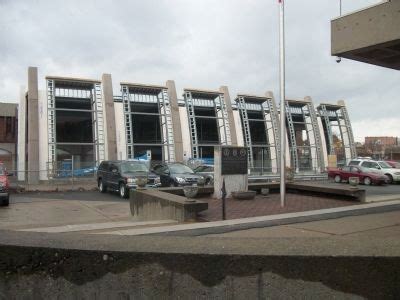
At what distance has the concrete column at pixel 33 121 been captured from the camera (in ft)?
123

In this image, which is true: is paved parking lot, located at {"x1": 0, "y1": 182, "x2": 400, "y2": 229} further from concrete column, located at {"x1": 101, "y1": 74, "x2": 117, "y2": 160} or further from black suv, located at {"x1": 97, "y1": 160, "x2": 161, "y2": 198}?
concrete column, located at {"x1": 101, "y1": 74, "x2": 117, "y2": 160}

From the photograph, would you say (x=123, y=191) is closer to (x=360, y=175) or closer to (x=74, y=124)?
(x=360, y=175)

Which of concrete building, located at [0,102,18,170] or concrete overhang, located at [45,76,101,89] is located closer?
concrete overhang, located at [45,76,101,89]

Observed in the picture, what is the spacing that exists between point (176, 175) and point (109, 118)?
748 inches

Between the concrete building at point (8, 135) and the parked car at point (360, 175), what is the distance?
35036 mm

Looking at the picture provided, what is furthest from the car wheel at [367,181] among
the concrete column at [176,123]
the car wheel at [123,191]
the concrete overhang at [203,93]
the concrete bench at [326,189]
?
the concrete overhang at [203,93]

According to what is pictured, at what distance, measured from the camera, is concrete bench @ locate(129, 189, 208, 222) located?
34.1 feet

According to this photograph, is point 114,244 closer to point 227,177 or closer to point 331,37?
point 331,37

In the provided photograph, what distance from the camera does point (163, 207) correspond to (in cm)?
1152

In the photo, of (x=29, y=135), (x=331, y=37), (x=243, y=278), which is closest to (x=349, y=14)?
(x=331, y=37)

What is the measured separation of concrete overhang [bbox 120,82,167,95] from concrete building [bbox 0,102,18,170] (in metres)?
17.3

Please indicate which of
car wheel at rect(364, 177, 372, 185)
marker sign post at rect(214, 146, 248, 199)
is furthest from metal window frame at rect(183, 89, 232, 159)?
marker sign post at rect(214, 146, 248, 199)

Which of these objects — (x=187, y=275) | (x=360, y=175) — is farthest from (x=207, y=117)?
(x=187, y=275)

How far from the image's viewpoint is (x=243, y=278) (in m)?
3.57
